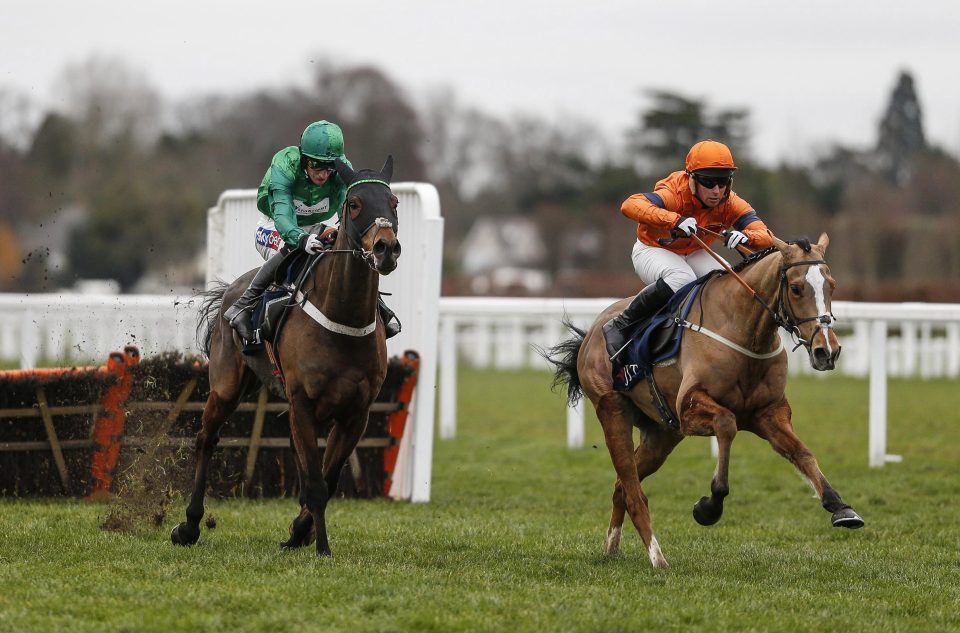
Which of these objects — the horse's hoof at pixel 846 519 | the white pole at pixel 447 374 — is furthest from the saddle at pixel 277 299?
the white pole at pixel 447 374

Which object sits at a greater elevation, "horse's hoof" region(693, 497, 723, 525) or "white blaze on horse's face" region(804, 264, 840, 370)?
"white blaze on horse's face" region(804, 264, 840, 370)

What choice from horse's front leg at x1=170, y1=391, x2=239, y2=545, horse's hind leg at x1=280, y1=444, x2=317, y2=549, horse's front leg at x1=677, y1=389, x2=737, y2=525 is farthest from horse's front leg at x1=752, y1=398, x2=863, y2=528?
horse's front leg at x1=170, y1=391, x2=239, y2=545

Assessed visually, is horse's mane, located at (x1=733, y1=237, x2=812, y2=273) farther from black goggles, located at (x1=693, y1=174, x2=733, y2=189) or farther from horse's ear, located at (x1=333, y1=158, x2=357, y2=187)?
horse's ear, located at (x1=333, y1=158, x2=357, y2=187)

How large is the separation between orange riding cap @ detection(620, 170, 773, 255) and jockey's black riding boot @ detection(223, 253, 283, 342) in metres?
2.01

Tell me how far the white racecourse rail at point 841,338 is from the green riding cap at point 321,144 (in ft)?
8.73

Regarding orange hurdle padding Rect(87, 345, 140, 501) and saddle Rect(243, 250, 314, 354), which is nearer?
saddle Rect(243, 250, 314, 354)

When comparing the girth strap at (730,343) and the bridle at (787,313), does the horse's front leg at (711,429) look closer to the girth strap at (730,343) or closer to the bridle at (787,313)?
the girth strap at (730,343)

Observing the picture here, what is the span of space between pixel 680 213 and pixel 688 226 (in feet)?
1.19

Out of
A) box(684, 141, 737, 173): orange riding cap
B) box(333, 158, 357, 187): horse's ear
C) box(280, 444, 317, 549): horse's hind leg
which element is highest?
box(684, 141, 737, 173): orange riding cap

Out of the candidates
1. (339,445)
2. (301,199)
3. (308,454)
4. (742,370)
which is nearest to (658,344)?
(742,370)

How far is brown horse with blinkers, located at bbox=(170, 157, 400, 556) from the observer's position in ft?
22.6

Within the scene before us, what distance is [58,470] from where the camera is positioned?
30.3 ft

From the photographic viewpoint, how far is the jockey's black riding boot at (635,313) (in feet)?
24.1

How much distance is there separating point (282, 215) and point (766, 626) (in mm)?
3495
